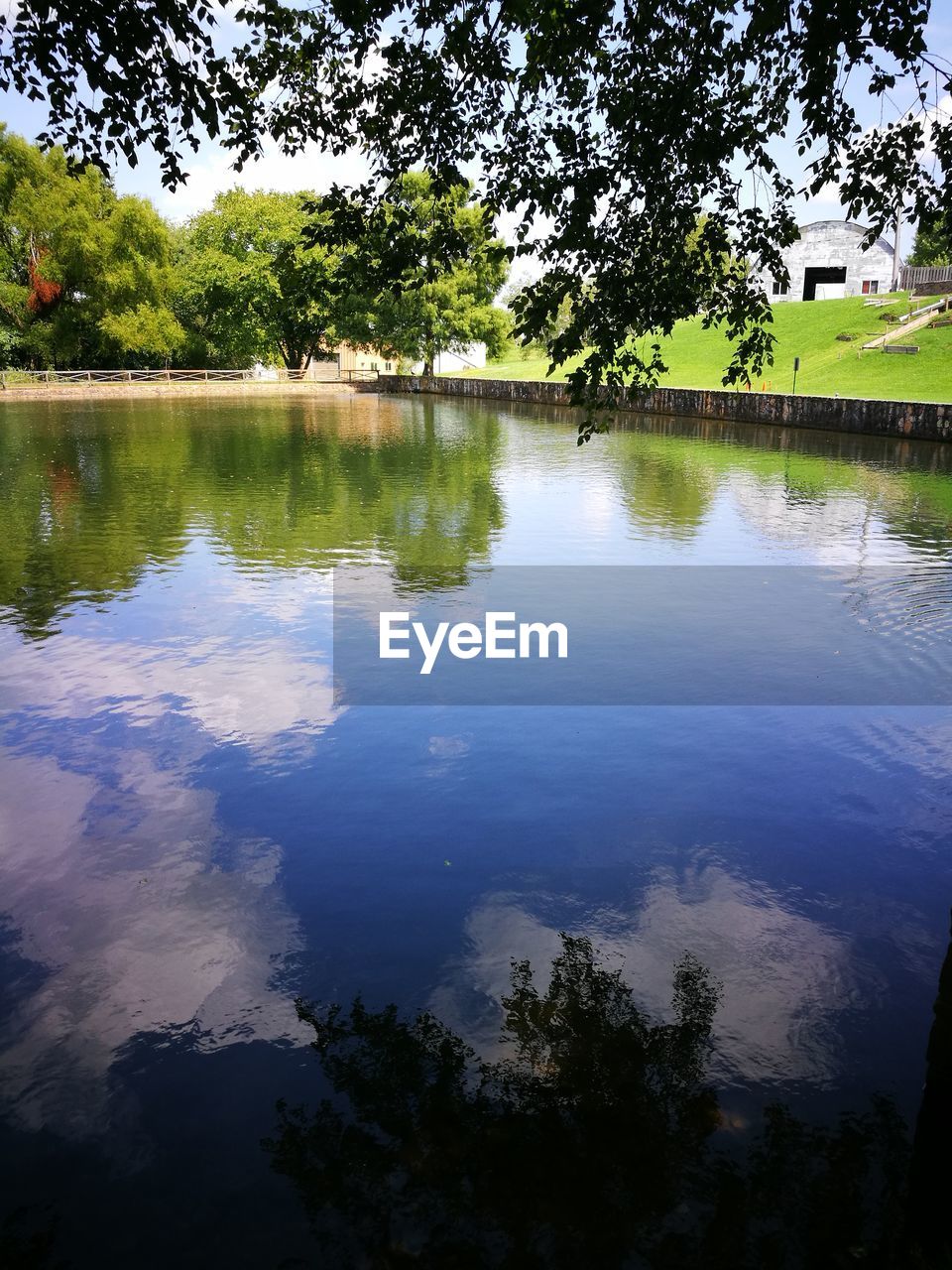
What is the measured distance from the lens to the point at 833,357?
5006 centimetres

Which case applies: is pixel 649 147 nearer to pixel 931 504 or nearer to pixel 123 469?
pixel 931 504

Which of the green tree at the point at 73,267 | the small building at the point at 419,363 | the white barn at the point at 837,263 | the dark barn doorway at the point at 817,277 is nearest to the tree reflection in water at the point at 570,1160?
the green tree at the point at 73,267

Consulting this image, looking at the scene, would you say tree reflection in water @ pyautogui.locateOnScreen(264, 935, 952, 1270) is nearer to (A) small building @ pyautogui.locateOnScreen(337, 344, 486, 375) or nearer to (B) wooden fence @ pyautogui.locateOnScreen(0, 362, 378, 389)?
(B) wooden fence @ pyautogui.locateOnScreen(0, 362, 378, 389)

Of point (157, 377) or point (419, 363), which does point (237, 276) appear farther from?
point (419, 363)

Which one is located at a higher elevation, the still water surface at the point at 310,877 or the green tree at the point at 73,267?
the green tree at the point at 73,267

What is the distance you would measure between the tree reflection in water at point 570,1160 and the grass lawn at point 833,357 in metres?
31.4

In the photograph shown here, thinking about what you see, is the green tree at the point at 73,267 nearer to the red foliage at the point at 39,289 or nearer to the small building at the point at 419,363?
the red foliage at the point at 39,289

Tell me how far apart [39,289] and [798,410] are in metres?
55.8

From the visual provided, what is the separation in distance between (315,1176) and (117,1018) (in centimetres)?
152

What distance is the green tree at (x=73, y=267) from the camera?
6322 cm

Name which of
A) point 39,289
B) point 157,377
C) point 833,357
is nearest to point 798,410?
point 833,357

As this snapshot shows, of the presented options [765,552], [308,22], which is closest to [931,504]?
[765,552]

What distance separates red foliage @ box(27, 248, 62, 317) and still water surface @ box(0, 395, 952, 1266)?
6395 cm

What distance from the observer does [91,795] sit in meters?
7.05
